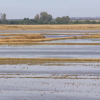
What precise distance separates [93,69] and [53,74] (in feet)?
9.08

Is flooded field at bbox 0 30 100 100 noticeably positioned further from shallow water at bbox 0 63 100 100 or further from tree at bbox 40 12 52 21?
tree at bbox 40 12 52 21

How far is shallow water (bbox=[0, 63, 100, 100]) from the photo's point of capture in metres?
14.1

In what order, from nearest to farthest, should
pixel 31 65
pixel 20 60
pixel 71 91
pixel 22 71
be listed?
pixel 71 91
pixel 22 71
pixel 31 65
pixel 20 60

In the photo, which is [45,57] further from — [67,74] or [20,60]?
[67,74]

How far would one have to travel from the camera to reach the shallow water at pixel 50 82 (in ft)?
46.2

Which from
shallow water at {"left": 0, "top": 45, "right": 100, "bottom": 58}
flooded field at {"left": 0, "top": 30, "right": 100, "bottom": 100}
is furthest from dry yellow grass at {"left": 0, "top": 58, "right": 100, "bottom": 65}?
shallow water at {"left": 0, "top": 45, "right": 100, "bottom": 58}

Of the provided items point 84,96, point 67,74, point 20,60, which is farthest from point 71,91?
point 20,60

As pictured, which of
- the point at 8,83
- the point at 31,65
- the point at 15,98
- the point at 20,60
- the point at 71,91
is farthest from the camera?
the point at 20,60

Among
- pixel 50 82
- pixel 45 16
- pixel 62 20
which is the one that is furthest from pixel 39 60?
pixel 45 16

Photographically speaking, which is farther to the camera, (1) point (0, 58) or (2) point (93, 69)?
(1) point (0, 58)

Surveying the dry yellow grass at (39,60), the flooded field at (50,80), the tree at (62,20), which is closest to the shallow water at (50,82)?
the flooded field at (50,80)

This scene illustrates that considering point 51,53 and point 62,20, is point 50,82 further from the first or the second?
point 62,20

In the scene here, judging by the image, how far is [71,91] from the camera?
14711mm

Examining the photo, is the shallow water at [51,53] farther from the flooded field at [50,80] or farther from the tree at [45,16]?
the tree at [45,16]
